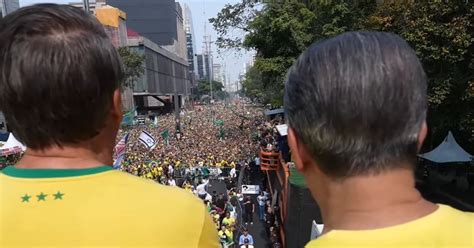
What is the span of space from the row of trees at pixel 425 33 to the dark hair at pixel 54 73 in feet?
40.9

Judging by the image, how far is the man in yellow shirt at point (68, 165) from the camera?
1.26 meters

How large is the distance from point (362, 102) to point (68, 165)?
2.81 feet

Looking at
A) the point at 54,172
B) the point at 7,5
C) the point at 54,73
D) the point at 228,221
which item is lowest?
the point at 228,221

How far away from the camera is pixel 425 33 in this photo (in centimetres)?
1310

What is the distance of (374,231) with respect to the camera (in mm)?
1153

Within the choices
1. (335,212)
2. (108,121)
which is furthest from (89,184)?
(335,212)

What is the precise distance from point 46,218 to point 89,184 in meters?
0.15

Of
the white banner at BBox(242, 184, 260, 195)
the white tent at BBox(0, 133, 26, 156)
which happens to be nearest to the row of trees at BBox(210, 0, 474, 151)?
the white banner at BBox(242, 184, 260, 195)

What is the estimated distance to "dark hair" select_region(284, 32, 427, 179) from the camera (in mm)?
1153

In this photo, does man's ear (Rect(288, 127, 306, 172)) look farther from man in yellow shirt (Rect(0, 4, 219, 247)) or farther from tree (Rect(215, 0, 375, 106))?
tree (Rect(215, 0, 375, 106))

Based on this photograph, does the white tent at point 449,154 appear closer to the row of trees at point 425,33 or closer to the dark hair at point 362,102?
the row of trees at point 425,33

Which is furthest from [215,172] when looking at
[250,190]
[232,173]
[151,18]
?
[151,18]

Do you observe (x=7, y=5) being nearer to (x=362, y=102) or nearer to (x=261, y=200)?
(x=261, y=200)

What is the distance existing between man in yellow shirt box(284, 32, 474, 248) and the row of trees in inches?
480
